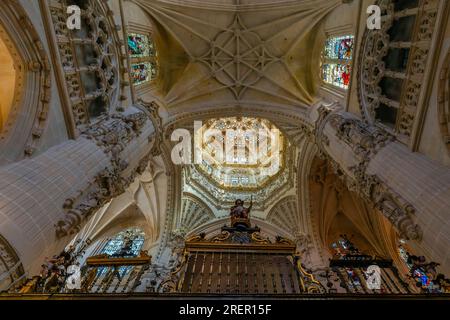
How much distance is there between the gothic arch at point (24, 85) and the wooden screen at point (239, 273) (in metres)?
5.35

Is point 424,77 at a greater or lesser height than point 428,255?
greater

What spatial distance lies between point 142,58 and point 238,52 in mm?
6741

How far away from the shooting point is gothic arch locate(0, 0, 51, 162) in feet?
23.6

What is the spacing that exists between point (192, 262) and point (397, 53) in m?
9.99

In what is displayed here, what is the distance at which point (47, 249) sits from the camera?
6.69 metres

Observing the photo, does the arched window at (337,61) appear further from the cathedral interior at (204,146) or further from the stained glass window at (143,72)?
the stained glass window at (143,72)

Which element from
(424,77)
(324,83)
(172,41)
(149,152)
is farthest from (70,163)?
(324,83)

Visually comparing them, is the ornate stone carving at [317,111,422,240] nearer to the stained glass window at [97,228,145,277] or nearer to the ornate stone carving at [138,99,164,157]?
the ornate stone carving at [138,99,164,157]

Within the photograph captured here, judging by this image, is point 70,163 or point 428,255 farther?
point 70,163

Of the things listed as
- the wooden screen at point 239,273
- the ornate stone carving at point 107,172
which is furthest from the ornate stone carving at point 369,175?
the ornate stone carving at point 107,172

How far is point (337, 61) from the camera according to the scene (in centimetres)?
1588

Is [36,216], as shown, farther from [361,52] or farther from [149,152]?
[361,52]

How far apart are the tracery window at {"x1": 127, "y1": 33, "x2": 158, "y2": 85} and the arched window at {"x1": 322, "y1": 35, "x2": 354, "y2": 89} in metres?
10.8

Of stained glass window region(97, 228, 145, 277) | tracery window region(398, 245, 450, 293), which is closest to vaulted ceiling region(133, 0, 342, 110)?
stained glass window region(97, 228, 145, 277)
